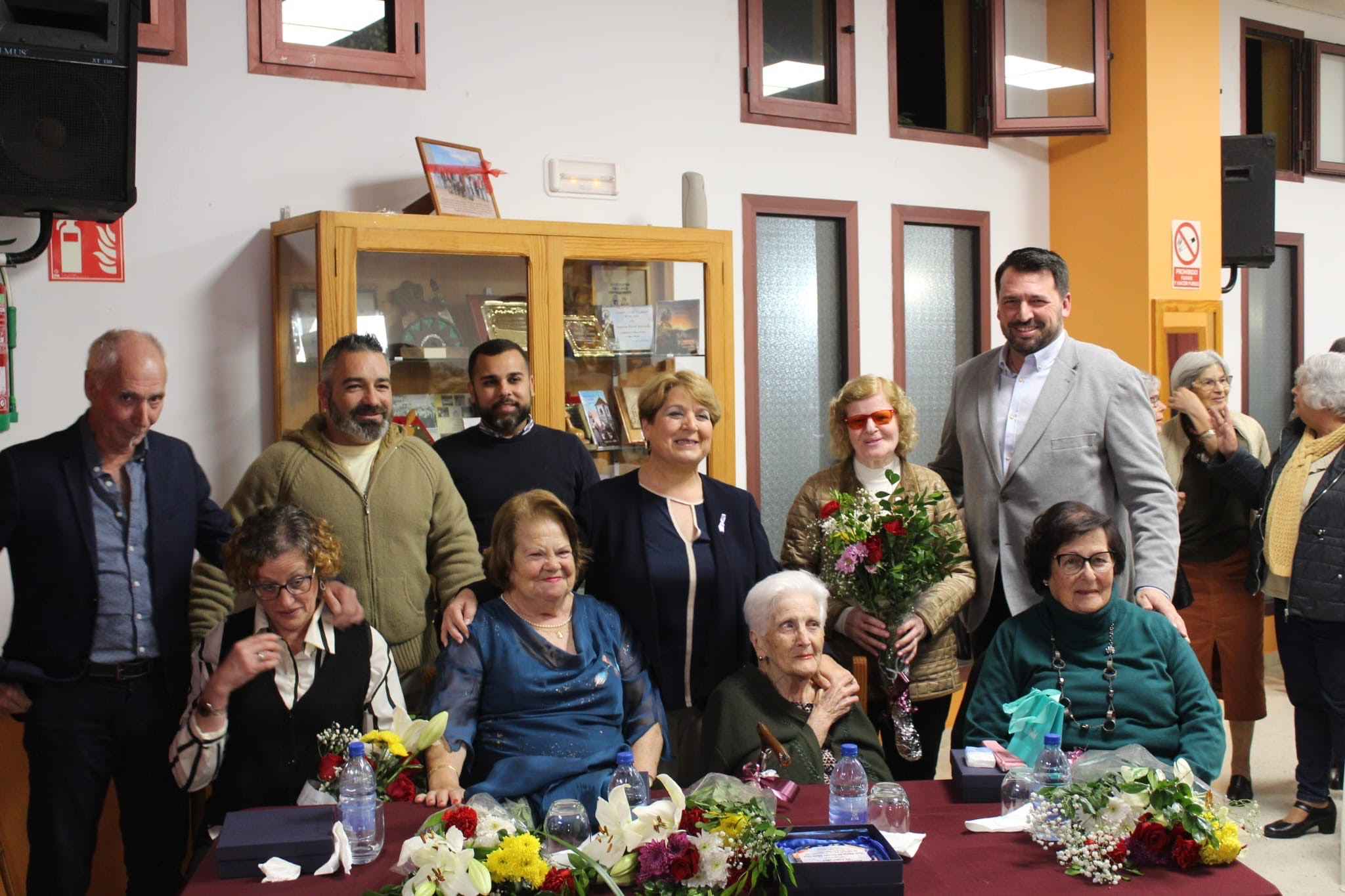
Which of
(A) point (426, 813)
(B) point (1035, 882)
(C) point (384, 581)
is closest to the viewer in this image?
(B) point (1035, 882)

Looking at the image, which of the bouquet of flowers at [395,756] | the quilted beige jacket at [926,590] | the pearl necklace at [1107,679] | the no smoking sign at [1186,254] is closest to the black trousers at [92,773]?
the bouquet of flowers at [395,756]

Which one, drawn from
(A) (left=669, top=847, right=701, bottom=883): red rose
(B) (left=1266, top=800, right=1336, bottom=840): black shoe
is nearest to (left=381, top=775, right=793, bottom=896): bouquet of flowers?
(A) (left=669, top=847, right=701, bottom=883): red rose

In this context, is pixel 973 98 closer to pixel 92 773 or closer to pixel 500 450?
pixel 500 450

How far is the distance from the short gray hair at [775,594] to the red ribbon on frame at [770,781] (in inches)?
13.6

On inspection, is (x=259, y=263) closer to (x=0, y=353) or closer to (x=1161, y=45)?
(x=0, y=353)

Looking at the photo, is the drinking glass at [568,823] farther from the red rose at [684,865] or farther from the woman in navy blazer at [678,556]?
the woman in navy blazer at [678,556]

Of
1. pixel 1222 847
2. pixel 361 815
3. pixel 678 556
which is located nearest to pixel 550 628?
pixel 678 556

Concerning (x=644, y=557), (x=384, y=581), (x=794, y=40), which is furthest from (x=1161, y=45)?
(x=384, y=581)

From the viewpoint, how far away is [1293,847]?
3.96 metres

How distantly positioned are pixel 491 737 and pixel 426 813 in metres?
0.38

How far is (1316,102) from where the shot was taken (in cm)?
673

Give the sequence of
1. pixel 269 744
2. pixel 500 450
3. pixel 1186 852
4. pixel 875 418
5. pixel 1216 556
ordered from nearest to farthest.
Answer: pixel 1186 852, pixel 269 744, pixel 875 418, pixel 500 450, pixel 1216 556

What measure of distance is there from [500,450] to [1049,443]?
1.59 metres

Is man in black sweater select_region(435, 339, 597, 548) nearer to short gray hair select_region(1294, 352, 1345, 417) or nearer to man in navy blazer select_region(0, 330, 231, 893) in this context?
man in navy blazer select_region(0, 330, 231, 893)
